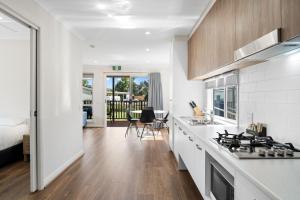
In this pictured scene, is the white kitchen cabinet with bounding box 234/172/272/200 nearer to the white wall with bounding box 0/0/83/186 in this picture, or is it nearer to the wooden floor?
the wooden floor

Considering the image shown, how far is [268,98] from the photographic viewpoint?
Result: 212 centimetres

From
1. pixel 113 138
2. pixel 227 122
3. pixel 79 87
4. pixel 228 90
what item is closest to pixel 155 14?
pixel 228 90

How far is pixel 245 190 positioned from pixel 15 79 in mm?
5117

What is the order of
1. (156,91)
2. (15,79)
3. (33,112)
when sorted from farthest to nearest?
1. (156,91)
2. (15,79)
3. (33,112)

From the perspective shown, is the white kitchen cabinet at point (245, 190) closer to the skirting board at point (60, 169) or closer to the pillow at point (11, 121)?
the skirting board at point (60, 169)

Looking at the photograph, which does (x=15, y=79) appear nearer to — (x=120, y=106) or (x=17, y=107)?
(x=17, y=107)

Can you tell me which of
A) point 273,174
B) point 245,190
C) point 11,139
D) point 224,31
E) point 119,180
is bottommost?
point 119,180

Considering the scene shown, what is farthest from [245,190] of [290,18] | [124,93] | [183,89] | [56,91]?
[124,93]

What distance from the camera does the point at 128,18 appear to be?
3512 millimetres

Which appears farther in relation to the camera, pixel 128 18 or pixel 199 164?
pixel 128 18

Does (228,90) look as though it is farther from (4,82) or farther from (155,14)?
(4,82)

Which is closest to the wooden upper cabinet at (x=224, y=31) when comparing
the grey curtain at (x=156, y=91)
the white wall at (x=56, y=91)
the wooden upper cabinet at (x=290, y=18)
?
the wooden upper cabinet at (x=290, y=18)

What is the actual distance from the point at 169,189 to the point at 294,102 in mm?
1930

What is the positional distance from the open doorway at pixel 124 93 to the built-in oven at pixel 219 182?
25.7ft
